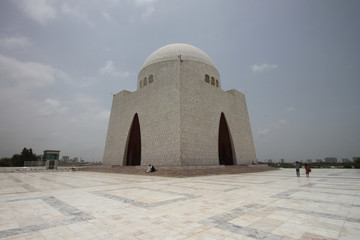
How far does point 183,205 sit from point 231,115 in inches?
665

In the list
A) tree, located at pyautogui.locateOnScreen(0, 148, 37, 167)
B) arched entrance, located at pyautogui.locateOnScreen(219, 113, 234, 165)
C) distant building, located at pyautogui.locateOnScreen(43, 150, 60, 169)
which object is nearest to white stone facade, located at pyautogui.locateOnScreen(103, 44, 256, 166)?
arched entrance, located at pyautogui.locateOnScreen(219, 113, 234, 165)

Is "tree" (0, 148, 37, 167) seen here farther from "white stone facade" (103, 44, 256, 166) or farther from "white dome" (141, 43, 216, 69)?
"white dome" (141, 43, 216, 69)

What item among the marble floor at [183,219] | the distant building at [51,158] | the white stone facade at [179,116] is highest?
the white stone facade at [179,116]

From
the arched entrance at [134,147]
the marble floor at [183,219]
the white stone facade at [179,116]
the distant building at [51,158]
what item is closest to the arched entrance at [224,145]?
the white stone facade at [179,116]

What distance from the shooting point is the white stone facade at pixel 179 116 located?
13.9 metres

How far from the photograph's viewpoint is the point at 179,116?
13.7 meters

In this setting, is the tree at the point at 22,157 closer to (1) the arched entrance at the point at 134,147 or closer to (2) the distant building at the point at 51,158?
(2) the distant building at the point at 51,158

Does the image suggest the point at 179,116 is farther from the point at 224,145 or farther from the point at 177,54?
the point at 224,145

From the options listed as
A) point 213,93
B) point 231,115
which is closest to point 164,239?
point 213,93

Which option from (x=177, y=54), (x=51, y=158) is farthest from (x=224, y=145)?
(x=51, y=158)

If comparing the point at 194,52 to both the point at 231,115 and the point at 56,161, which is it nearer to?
the point at 231,115

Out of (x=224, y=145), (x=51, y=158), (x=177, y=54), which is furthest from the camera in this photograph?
(x=51, y=158)

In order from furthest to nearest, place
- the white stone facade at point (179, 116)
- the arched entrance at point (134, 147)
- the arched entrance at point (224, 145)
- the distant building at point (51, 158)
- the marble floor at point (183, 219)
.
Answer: the distant building at point (51, 158) → the arched entrance at point (224, 145) → the arched entrance at point (134, 147) → the white stone facade at point (179, 116) → the marble floor at point (183, 219)

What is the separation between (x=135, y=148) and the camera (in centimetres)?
2180
